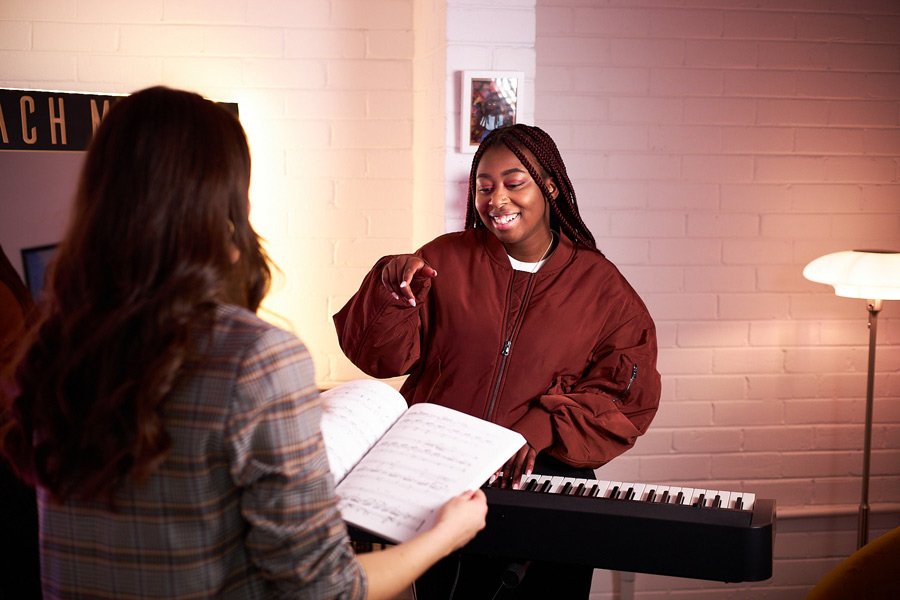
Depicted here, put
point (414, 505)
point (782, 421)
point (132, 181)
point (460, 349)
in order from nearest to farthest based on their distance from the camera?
point (132, 181) < point (414, 505) < point (460, 349) < point (782, 421)

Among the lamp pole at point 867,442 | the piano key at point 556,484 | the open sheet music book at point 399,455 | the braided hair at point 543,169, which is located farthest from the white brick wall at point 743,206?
the open sheet music book at point 399,455

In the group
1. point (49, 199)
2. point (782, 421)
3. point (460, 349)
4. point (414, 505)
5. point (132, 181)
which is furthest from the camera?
point (782, 421)

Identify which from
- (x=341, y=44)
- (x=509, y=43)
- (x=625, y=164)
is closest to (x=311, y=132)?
(x=341, y=44)

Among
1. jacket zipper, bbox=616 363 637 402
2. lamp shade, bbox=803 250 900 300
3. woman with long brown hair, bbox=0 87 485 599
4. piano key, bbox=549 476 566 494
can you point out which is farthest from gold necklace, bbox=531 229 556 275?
woman with long brown hair, bbox=0 87 485 599

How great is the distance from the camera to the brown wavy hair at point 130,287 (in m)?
1.03

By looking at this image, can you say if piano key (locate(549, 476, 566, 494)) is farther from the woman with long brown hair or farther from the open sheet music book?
the woman with long brown hair

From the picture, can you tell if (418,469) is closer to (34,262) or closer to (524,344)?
(524,344)

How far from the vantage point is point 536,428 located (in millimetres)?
2070

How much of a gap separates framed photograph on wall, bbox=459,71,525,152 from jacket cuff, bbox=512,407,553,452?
955 millimetres

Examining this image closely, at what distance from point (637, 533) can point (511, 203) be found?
0.99 meters

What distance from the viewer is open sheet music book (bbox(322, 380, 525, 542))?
1387 millimetres

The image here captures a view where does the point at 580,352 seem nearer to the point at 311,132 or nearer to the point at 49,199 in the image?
the point at 311,132

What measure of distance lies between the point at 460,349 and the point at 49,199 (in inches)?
63.9

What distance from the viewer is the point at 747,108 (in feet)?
10.2
